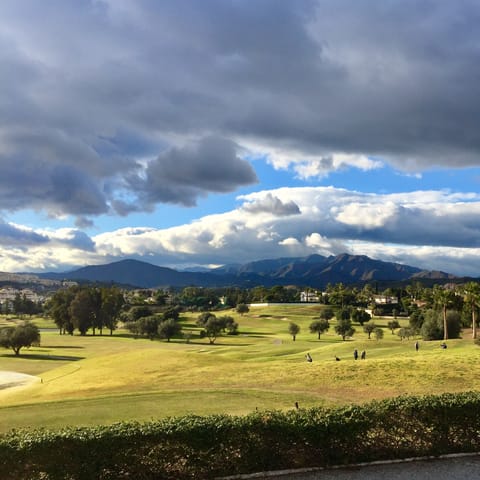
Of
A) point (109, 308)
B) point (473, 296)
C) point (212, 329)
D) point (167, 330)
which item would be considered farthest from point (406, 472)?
point (109, 308)

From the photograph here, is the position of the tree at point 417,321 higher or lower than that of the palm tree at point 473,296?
lower

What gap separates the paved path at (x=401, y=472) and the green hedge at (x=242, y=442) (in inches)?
14.4

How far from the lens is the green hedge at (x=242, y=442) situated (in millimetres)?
15039

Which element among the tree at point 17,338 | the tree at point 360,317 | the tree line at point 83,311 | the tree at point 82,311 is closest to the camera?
the tree at point 17,338

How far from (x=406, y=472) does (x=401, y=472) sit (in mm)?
165

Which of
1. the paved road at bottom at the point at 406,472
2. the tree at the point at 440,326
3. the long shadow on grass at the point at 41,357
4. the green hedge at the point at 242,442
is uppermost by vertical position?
the green hedge at the point at 242,442

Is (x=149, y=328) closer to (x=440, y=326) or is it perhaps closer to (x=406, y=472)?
(x=440, y=326)

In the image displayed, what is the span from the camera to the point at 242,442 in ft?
53.4

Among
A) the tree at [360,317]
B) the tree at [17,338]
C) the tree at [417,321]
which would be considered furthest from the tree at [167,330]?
the tree at [360,317]

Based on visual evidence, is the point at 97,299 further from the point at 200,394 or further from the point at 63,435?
the point at 63,435

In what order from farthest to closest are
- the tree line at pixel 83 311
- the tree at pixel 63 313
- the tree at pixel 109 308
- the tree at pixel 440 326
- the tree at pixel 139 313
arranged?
1. the tree at pixel 139 313
2. the tree at pixel 109 308
3. the tree at pixel 63 313
4. the tree line at pixel 83 311
5. the tree at pixel 440 326

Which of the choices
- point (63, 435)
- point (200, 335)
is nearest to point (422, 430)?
point (63, 435)

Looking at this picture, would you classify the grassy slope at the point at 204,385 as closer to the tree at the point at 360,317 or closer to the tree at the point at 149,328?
the tree at the point at 149,328

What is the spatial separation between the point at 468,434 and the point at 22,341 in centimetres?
8994
